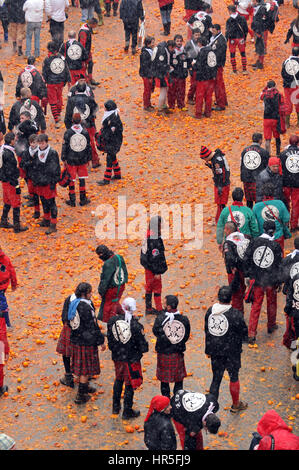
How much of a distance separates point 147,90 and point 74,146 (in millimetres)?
4949

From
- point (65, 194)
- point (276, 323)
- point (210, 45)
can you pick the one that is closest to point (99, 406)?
point (276, 323)

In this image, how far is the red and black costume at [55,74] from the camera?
65.4ft

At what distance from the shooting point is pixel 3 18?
2459cm

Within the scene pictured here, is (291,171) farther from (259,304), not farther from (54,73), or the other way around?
(54,73)

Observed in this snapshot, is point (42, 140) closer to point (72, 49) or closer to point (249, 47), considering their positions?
point (72, 49)

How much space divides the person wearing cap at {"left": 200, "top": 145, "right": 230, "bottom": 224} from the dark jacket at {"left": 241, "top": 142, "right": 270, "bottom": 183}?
1.14ft

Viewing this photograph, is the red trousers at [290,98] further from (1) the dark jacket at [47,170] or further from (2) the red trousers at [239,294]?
(2) the red trousers at [239,294]

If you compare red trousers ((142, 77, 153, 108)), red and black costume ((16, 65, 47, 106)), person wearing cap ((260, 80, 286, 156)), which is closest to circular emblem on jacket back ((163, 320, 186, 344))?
person wearing cap ((260, 80, 286, 156))

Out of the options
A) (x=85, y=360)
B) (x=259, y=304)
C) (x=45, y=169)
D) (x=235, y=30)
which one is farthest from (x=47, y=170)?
(x=235, y=30)

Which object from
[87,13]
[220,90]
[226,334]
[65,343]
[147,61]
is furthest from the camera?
[87,13]

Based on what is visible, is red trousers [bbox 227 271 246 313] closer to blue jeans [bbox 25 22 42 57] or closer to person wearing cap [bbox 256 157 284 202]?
person wearing cap [bbox 256 157 284 202]

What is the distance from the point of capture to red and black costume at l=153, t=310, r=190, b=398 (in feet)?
36.6

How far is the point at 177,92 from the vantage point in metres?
21.3

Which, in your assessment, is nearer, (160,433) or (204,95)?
(160,433)
